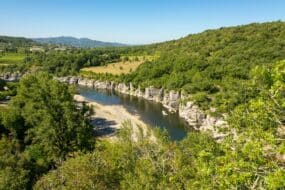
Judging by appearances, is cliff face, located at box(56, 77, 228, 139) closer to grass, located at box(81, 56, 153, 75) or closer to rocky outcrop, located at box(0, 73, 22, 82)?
grass, located at box(81, 56, 153, 75)

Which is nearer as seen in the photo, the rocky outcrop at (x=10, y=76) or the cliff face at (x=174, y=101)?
the cliff face at (x=174, y=101)

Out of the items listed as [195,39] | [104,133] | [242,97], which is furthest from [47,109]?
[195,39]

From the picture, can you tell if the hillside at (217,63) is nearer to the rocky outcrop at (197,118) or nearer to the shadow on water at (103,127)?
the rocky outcrop at (197,118)

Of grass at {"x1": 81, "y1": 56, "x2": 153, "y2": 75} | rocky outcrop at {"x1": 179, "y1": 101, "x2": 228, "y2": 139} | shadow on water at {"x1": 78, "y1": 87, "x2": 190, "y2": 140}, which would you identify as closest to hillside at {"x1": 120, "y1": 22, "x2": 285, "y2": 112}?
rocky outcrop at {"x1": 179, "y1": 101, "x2": 228, "y2": 139}

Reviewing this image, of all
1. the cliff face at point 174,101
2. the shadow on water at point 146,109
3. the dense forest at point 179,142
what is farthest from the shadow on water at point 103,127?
the cliff face at point 174,101

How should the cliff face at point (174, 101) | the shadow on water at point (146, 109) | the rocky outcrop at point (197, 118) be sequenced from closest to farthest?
the rocky outcrop at point (197, 118)
the cliff face at point (174, 101)
the shadow on water at point (146, 109)

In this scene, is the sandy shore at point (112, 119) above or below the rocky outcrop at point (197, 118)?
below

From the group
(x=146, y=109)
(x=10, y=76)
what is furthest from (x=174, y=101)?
(x=10, y=76)
